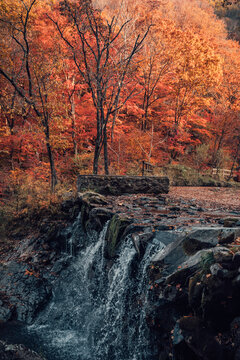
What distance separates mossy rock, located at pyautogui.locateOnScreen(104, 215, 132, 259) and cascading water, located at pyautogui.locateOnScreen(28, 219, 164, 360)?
270mm

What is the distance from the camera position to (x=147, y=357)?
452 cm

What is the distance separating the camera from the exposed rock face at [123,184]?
1041 cm

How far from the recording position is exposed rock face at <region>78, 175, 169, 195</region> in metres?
10.4

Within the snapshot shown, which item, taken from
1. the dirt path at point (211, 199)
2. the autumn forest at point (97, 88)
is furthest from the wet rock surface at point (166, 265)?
the autumn forest at point (97, 88)

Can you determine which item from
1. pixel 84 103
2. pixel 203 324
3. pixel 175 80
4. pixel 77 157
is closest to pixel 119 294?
pixel 203 324

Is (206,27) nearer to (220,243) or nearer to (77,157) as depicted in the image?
(77,157)

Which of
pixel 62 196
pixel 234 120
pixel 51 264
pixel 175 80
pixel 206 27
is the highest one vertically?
pixel 206 27

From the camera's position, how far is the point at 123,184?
10.8 metres

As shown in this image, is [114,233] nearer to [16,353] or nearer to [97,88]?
[16,353]

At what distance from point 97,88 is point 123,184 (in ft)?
15.4

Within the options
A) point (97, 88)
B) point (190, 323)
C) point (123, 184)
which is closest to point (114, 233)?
point (190, 323)

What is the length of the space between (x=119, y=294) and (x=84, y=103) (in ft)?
44.1

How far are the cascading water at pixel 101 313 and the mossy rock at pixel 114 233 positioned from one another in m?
0.27

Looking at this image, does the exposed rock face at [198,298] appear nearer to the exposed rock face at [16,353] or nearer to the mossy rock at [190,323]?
the mossy rock at [190,323]
